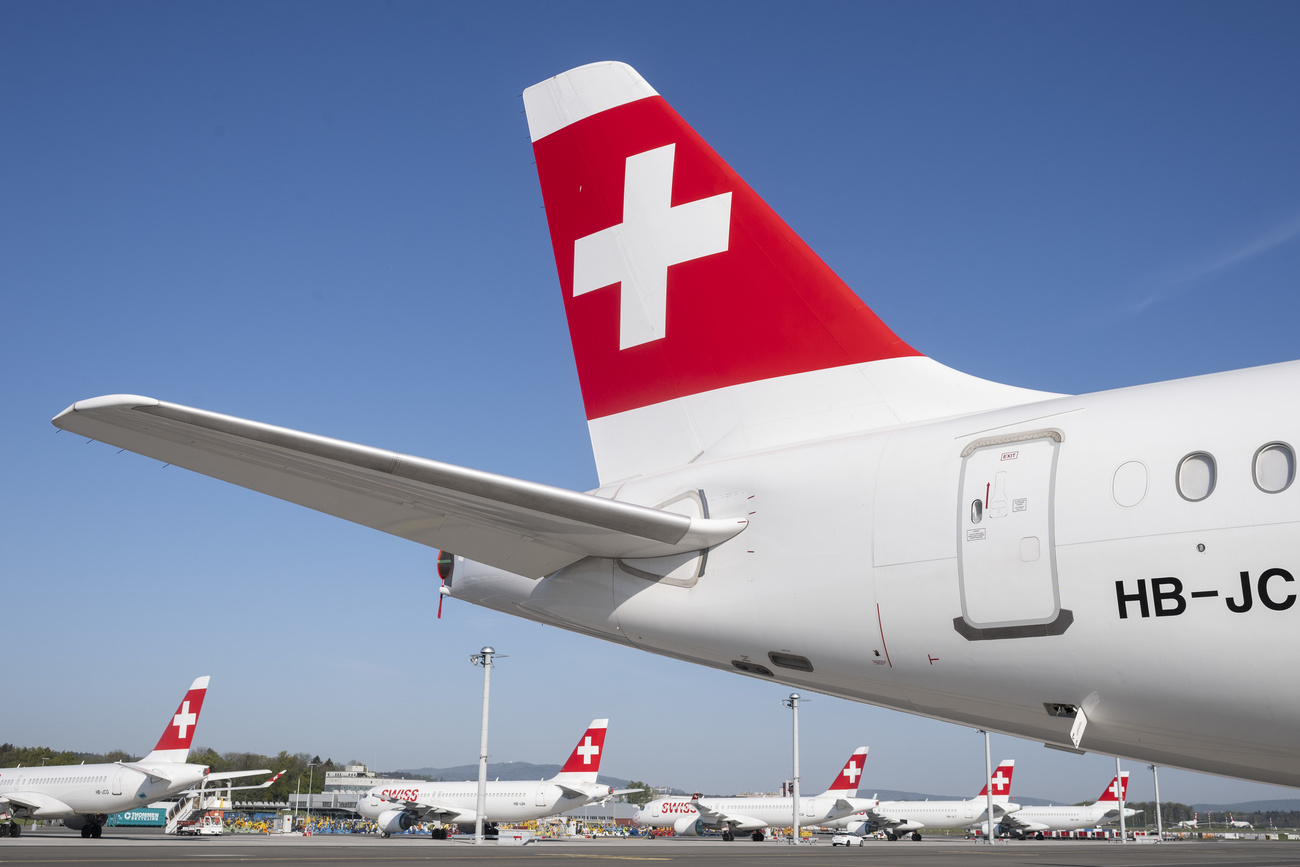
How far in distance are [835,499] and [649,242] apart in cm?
229

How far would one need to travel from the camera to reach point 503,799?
4459cm

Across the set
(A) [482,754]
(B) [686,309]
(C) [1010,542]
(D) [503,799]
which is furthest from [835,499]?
(D) [503,799]

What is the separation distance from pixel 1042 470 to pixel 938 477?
0.42 m

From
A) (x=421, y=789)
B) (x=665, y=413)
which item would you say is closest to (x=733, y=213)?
(x=665, y=413)

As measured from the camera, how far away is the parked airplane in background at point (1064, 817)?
62469 mm

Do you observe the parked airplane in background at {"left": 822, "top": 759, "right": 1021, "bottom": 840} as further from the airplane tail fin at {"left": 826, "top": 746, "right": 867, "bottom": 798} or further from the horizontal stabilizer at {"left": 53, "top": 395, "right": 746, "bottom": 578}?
the horizontal stabilizer at {"left": 53, "top": 395, "right": 746, "bottom": 578}

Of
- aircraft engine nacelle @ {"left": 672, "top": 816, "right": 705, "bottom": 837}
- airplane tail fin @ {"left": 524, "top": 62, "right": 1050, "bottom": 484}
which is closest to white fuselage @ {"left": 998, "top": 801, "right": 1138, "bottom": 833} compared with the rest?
aircraft engine nacelle @ {"left": 672, "top": 816, "right": 705, "bottom": 837}

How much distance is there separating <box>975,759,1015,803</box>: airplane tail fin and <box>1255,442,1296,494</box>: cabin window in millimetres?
62171

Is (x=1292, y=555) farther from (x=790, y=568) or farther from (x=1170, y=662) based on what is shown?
(x=790, y=568)

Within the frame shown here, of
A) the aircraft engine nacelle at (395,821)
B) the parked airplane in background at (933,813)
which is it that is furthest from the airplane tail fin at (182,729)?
the parked airplane in background at (933,813)

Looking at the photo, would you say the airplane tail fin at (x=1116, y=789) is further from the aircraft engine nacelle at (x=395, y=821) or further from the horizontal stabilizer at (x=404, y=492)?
the horizontal stabilizer at (x=404, y=492)

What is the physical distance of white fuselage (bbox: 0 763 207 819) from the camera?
124ft

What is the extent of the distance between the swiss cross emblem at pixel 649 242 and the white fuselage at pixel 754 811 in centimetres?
4887

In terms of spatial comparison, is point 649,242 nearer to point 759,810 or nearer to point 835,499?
point 835,499
